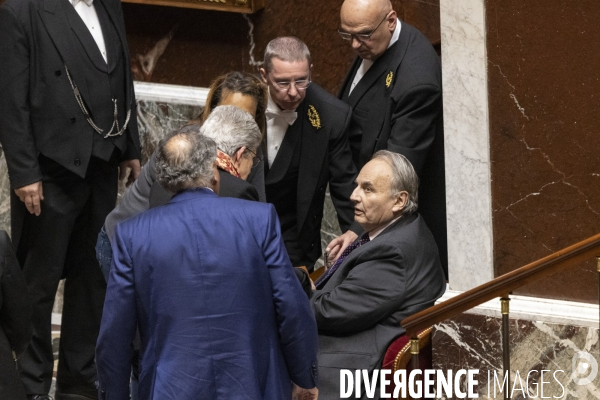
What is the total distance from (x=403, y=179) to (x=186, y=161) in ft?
4.36

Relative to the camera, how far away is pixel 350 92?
539 centimetres

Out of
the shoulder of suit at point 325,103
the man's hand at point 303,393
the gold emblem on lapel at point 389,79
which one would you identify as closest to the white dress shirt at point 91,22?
the shoulder of suit at point 325,103

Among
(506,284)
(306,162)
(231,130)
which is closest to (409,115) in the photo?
(306,162)

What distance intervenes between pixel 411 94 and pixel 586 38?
791mm

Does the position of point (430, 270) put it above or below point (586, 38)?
A: below

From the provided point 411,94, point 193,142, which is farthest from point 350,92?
point 193,142

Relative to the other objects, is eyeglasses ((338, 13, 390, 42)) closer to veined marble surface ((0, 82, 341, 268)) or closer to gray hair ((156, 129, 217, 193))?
veined marble surface ((0, 82, 341, 268))

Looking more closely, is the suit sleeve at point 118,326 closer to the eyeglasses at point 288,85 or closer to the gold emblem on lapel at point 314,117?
the eyeglasses at point 288,85

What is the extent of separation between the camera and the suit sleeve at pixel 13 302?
4016 mm

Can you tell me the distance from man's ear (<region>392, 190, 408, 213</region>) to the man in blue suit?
1.14 meters

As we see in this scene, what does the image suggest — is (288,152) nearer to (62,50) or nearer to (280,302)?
(62,50)

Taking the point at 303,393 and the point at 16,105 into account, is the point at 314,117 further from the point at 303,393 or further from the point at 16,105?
the point at 303,393

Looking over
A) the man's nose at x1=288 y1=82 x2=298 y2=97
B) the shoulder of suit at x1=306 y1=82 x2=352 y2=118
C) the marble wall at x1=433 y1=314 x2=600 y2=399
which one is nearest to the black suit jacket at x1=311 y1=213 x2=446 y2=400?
the marble wall at x1=433 y1=314 x2=600 y2=399

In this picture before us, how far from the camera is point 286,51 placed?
16.0 ft
